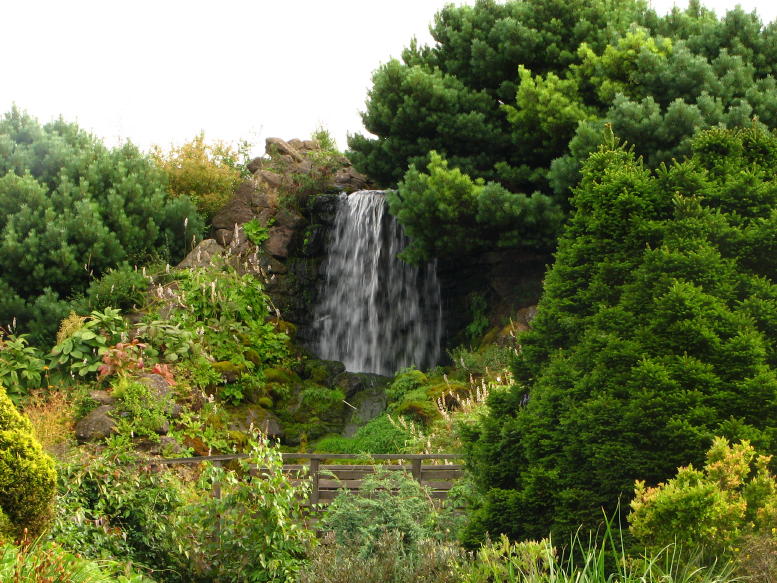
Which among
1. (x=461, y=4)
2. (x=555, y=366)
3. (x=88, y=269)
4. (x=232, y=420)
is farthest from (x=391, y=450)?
(x=461, y=4)

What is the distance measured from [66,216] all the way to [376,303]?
6.80m

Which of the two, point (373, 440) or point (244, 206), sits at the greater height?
point (244, 206)

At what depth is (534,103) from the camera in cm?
1622

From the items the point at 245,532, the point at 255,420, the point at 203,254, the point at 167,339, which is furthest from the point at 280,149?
the point at 245,532

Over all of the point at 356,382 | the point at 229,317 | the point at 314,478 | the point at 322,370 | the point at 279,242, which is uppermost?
the point at 279,242

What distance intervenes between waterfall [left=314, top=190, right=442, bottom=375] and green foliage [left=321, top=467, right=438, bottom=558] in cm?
1067

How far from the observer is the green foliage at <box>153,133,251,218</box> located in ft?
67.3

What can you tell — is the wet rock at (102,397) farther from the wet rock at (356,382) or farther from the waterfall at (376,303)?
the waterfall at (376,303)

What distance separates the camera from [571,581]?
15.7 feet

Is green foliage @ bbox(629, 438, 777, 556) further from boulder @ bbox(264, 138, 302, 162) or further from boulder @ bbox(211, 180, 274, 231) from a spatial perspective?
boulder @ bbox(264, 138, 302, 162)

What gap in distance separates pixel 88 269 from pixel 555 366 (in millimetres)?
13168

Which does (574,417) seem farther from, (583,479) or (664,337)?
(664,337)

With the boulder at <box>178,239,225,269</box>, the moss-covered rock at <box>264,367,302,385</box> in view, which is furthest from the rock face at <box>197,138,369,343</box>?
the moss-covered rock at <box>264,367,302,385</box>

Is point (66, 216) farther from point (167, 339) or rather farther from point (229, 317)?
point (167, 339)
